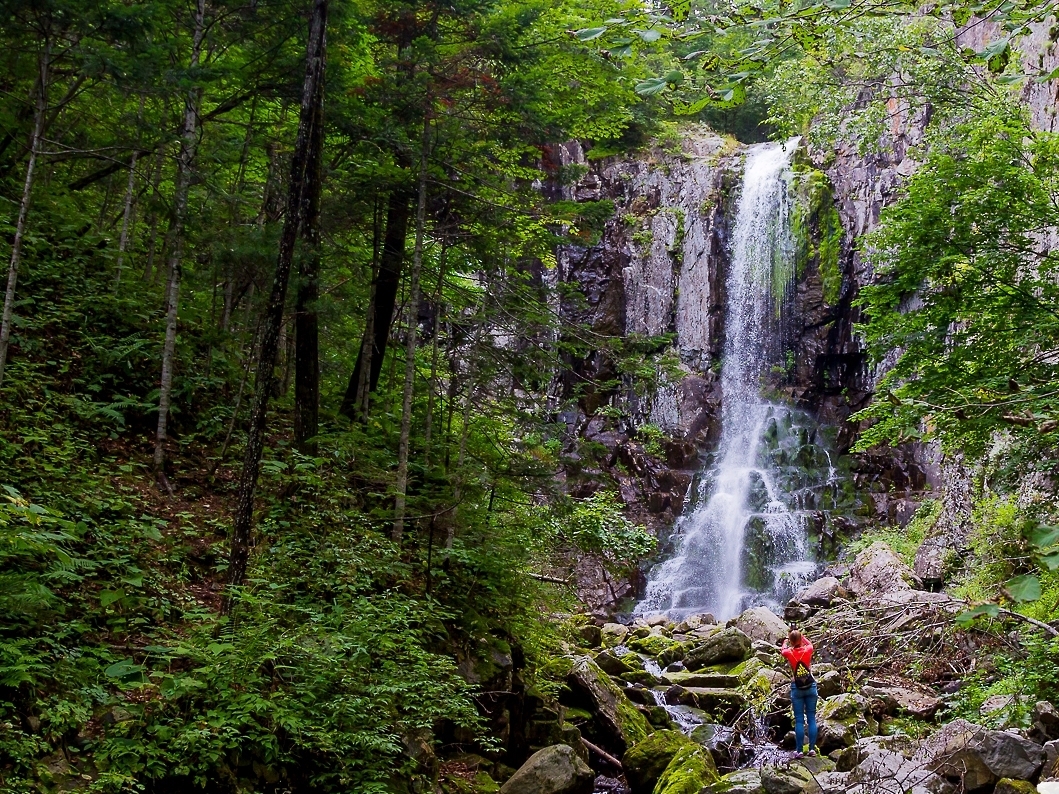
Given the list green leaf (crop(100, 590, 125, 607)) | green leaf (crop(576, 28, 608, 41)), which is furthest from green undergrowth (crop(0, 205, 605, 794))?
green leaf (crop(576, 28, 608, 41))

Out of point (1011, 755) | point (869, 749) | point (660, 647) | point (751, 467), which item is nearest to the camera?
point (1011, 755)

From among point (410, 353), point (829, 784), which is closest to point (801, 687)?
point (829, 784)

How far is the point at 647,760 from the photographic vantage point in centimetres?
830

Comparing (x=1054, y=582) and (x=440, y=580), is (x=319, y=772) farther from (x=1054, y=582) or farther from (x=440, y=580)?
(x=1054, y=582)

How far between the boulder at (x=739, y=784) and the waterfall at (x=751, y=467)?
1202 cm

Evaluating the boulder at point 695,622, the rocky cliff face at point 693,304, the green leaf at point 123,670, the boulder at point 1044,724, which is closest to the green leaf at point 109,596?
the green leaf at point 123,670

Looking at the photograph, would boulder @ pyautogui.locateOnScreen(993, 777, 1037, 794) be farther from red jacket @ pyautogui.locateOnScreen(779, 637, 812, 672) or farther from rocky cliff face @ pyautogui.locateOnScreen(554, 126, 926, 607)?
rocky cliff face @ pyautogui.locateOnScreen(554, 126, 926, 607)

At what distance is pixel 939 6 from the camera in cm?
288

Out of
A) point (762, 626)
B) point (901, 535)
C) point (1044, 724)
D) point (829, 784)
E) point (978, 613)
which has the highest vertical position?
point (978, 613)

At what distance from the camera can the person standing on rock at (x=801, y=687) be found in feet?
27.4

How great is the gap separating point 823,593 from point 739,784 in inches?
390

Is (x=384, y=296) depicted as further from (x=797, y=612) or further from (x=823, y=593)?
(x=823, y=593)

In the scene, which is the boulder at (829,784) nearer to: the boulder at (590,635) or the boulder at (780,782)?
the boulder at (780,782)

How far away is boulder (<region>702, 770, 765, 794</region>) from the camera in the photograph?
701cm
